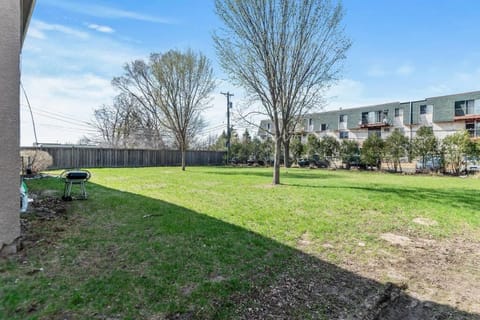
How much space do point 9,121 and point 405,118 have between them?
32050 mm

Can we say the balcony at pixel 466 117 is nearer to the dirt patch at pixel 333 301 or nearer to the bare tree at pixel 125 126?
the dirt patch at pixel 333 301

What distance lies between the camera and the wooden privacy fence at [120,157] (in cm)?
1830

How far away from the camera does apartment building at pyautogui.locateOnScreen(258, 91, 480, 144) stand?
79.8 feet

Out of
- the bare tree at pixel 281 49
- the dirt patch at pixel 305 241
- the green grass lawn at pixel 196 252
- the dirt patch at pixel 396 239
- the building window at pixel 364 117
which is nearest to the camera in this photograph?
the green grass lawn at pixel 196 252

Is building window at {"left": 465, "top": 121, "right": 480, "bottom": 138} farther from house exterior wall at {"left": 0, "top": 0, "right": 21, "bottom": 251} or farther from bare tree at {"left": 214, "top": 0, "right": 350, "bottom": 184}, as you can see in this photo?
house exterior wall at {"left": 0, "top": 0, "right": 21, "bottom": 251}

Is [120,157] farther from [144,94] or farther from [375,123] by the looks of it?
[375,123]

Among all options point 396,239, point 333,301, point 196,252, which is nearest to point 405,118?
point 396,239

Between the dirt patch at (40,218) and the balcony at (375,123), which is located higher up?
the balcony at (375,123)

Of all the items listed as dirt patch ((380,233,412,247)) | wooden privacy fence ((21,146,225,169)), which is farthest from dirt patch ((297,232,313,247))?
wooden privacy fence ((21,146,225,169))

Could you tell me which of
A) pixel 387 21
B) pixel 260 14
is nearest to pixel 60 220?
pixel 260 14

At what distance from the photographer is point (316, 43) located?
1002cm

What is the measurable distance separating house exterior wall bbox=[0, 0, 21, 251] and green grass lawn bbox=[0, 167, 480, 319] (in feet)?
1.38

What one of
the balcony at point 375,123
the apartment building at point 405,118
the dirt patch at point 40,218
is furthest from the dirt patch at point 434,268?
the balcony at point 375,123

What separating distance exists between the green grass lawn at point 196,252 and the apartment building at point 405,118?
14.7 meters
